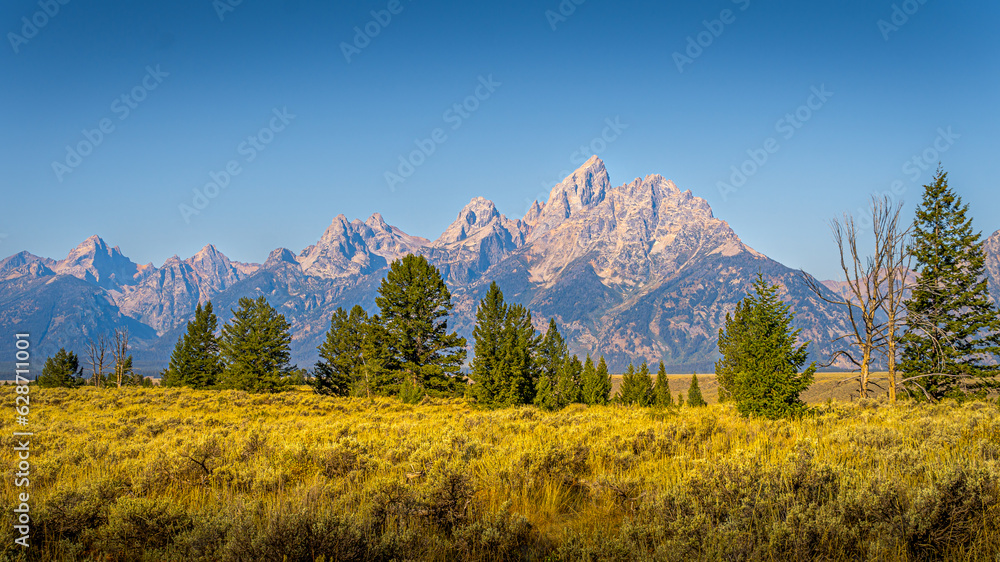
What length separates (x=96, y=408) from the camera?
20250 millimetres

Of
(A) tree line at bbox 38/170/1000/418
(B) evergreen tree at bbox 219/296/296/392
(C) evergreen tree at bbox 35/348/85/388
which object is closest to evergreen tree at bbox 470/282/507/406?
(A) tree line at bbox 38/170/1000/418

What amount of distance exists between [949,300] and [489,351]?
24515mm

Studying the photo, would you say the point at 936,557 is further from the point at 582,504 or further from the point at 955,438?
the point at 955,438

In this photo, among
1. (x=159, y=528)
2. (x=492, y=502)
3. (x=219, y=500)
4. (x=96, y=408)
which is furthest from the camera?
(x=96, y=408)

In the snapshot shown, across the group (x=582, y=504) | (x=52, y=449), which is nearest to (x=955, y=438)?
(x=582, y=504)

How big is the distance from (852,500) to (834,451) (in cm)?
344

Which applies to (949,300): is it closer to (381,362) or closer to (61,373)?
(381,362)

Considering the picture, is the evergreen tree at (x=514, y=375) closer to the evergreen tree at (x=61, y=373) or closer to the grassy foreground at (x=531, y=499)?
the grassy foreground at (x=531, y=499)

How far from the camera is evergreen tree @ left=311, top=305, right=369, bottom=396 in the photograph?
46.8 meters

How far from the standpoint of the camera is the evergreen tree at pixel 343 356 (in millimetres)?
46812

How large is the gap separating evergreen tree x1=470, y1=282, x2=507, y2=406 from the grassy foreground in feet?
56.1

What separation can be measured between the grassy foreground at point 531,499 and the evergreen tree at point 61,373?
2372 inches

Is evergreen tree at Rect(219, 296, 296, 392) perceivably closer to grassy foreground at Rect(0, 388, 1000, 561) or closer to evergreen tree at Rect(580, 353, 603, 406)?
evergreen tree at Rect(580, 353, 603, 406)

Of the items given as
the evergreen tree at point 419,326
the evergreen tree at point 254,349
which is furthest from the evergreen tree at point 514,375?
the evergreen tree at point 254,349
